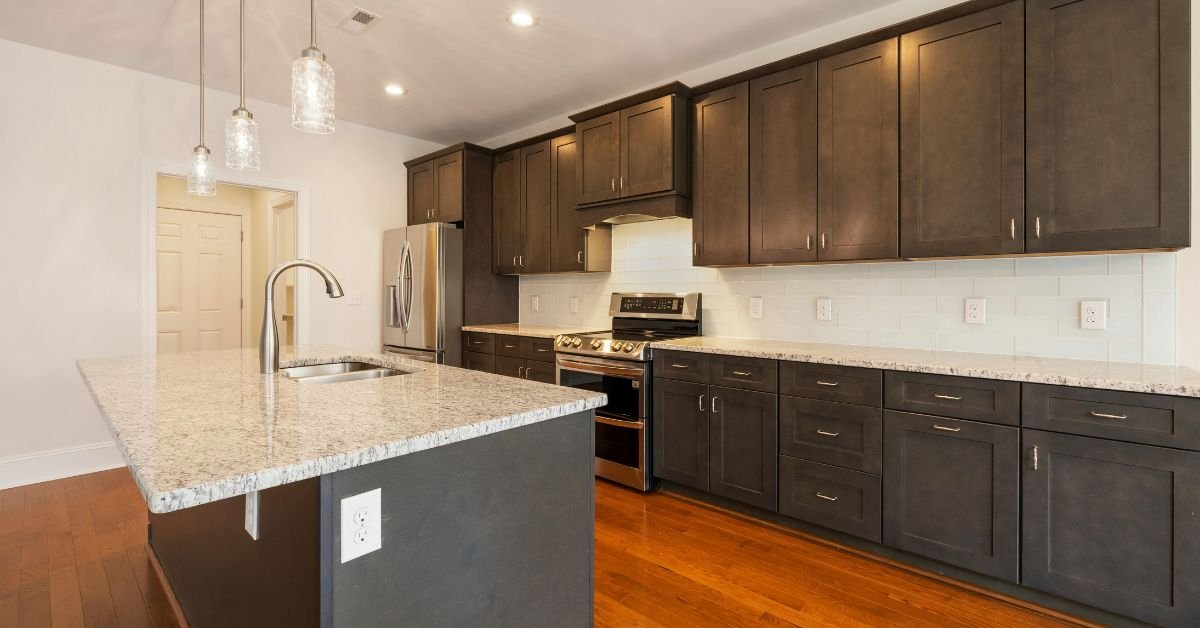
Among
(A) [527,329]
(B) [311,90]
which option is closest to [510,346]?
(A) [527,329]

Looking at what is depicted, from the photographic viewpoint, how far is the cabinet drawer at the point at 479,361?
438cm

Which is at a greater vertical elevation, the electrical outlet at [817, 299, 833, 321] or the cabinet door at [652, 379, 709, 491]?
the electrical outlet at [817, 299, 833, 321]

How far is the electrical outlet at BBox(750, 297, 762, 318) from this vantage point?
3.41 metres

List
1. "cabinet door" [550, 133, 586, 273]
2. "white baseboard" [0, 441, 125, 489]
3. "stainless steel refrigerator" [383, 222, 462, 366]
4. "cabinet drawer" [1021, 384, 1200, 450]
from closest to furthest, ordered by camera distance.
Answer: "cabinet drawer" [1021, 384, 1200, 450] < "white baseboard" [0, 441, 125, 489] < "cabinet door" [550, 133, 586, 273] < "stainless steel refrigerator" [383, 222, 462, 366]

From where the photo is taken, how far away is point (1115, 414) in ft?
6.27

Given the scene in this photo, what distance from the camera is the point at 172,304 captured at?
17.6 feet

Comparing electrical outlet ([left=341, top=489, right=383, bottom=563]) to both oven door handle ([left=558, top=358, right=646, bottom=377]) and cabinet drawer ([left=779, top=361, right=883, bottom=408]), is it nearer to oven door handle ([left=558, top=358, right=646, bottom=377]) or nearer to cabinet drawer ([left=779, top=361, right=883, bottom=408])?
cabinet drawer ([left=779, top=361, right=883, bottom=408])

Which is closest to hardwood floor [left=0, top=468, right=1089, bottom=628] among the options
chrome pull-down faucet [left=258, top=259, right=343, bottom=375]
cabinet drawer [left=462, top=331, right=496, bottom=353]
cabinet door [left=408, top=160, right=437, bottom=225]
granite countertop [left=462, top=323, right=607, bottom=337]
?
chrome pull-down faucet [left=258, top=259, right=343, bottom=375]

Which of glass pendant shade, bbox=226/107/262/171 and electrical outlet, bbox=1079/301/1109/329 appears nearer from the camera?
glass pendant shade, bbox=226/107/262/171

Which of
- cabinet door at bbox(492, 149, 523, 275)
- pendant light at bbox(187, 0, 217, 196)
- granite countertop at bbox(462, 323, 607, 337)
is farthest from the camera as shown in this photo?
cabinet door at bbox(492, 149, 523, 275)

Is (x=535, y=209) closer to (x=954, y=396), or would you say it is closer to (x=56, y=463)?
(x=954, y=396)

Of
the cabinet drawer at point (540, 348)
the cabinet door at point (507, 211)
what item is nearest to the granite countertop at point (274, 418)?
the cabinet drawer at point (540, 348)

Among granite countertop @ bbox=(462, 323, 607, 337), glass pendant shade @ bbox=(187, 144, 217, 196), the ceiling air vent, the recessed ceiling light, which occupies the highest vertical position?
the recessed ceiling light

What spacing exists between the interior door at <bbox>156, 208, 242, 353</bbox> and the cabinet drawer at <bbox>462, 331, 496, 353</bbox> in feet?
8.58
